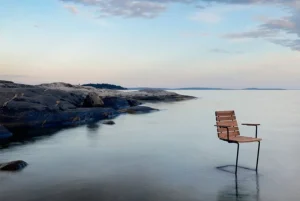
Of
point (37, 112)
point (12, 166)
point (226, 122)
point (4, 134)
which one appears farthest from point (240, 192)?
point (37, 112)

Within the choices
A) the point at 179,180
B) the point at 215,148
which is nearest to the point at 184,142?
the point at 215,148

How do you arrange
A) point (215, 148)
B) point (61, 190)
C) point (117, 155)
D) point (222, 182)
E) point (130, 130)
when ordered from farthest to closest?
1. point (130, 130)
2. point (215, 148)
3. point (117, 155)
4. point (222, 182)
5. point (61, 190)

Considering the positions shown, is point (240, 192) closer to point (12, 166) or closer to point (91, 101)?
point (12, 166)

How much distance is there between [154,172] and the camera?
9062 mm

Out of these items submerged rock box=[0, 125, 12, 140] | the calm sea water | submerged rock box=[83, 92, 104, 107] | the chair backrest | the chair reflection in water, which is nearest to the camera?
the chair reflection in water

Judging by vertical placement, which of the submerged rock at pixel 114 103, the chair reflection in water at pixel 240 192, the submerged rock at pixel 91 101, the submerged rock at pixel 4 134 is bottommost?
the submerged rock at pixel 4 134

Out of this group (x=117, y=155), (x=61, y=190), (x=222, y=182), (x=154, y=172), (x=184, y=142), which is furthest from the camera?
(x=184, y=142)

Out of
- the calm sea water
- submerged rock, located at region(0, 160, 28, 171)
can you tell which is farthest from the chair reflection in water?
submerged rock, located at region(0, 160, 28, 171)

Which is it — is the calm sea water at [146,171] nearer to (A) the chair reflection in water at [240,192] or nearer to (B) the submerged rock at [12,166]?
(A) the chair reflection in water at [240,192]

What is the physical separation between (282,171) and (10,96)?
53.7 ft

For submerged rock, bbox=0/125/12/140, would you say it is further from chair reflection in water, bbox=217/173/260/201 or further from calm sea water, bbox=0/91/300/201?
chair reflection in water, bbox=217/173/260/201

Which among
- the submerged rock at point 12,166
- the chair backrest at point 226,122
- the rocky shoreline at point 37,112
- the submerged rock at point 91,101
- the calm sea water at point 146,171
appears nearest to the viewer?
the calm sea water at point 146,171

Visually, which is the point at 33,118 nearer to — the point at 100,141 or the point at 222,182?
the point at 100,141

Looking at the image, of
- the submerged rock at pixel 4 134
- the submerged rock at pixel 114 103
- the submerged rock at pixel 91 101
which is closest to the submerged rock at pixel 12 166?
the submerged rock at pixel 4 134
